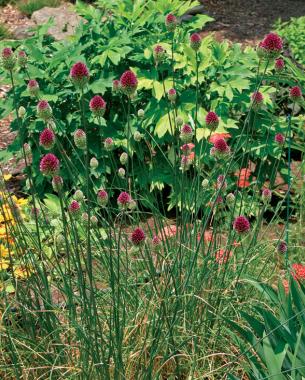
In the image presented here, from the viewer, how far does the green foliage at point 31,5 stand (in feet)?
34.8

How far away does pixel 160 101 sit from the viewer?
510cm

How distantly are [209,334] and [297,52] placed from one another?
4.36 metres

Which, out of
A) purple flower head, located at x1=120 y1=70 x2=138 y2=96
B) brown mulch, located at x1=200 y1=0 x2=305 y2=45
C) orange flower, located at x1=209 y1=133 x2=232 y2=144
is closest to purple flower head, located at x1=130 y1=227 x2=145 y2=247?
purple flower head, located at x1=120 y1=70 x2=138 y2=96

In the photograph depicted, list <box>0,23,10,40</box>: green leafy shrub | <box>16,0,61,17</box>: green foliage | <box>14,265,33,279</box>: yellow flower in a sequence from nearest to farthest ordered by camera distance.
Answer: <box>14,265,33,279</box>: yellow flower < <box>0,23,10,40</box>: green leafy shrub < <box>16,0,61,17</box>: green foliage

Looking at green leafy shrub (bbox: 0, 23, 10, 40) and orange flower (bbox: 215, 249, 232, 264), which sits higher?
orange flower (bbox: 215, 249, 232, 264)

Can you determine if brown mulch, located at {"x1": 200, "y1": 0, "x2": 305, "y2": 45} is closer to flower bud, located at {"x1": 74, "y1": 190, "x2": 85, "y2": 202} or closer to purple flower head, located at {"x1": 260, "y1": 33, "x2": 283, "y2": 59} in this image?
flower bud, located at {"x1": 74, "y1": 190, "x2": 85, "y2": 202}

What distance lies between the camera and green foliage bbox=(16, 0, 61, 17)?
34.8 ft

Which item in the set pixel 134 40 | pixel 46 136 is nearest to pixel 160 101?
pixel 134 40

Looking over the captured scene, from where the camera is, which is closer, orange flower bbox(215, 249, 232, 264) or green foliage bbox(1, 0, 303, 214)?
orange flower bbox(215, 249, 232, 264)

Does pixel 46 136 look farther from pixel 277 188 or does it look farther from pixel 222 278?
pixel 277 188

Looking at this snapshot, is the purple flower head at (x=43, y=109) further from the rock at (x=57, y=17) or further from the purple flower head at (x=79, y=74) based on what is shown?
the rock at (x=57, y=17)

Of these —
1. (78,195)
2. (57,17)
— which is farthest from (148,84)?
(57,17)

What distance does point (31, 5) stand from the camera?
1060 cm

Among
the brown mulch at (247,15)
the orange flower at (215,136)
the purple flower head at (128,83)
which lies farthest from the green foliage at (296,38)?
the purple flower head at (128,83)
